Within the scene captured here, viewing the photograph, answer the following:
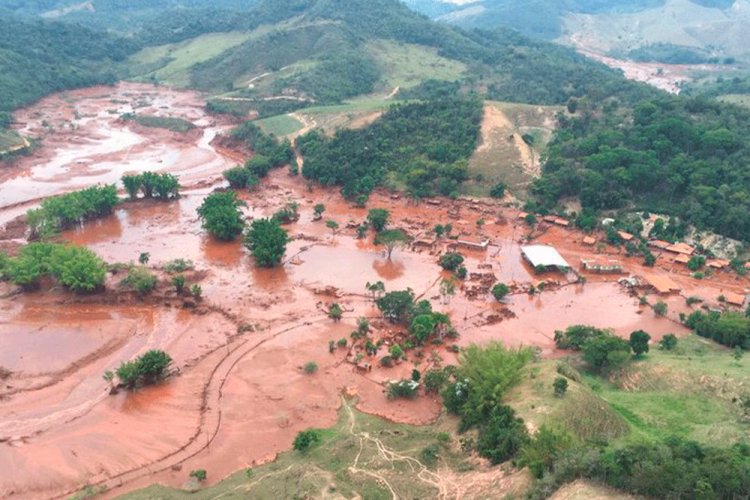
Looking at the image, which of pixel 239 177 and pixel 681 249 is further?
pixel 239 177

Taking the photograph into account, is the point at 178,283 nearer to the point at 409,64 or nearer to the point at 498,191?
the point at 498,191

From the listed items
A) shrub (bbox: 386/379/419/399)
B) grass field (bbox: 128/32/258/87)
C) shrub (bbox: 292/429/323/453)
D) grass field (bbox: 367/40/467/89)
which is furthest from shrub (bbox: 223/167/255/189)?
grass field (bbox: 128/32/258/87)

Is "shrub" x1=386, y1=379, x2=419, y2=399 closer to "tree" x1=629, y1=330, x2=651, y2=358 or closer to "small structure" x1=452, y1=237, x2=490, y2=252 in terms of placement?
"tree" x1=629, y1=330, x2=651, y2=358

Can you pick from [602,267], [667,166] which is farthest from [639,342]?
[667,166]

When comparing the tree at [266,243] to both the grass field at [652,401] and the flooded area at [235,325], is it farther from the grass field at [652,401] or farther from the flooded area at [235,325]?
the grass field at [652,401]

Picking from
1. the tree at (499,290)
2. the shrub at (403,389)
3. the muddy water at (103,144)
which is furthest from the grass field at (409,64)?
the shrub at (403,389)

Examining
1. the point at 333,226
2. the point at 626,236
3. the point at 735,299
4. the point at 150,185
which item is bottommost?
the point at 735,299
